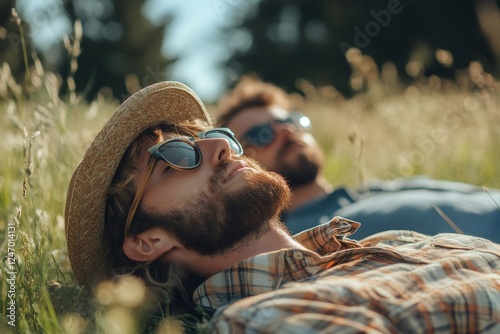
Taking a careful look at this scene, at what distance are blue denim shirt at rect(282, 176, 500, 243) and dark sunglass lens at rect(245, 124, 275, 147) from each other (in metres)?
0.82

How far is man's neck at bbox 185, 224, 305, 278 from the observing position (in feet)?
7.89

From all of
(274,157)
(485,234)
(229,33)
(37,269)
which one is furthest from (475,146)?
(229,33)

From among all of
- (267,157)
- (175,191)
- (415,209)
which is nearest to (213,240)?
(175,191)

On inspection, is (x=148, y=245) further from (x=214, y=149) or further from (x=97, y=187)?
(x=214, y=149)

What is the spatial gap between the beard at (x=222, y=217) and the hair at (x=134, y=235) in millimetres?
114

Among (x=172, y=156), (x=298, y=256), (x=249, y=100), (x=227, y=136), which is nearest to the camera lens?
(x=298, y=256)

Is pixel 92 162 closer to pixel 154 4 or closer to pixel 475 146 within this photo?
pixel 475 146

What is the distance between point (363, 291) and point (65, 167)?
209 centimetres

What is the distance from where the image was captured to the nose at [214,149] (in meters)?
2.65

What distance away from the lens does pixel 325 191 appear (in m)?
4.91

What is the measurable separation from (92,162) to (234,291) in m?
0.77

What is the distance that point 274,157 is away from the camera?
195 inches

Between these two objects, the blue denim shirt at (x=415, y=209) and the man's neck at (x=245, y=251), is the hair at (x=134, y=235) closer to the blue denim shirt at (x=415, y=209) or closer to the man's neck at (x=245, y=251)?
the man's neck at (x=245, y=251)

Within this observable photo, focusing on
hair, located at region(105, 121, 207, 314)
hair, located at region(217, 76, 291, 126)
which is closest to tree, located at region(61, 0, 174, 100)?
hair, located at region(217, 76, 291, 126)
